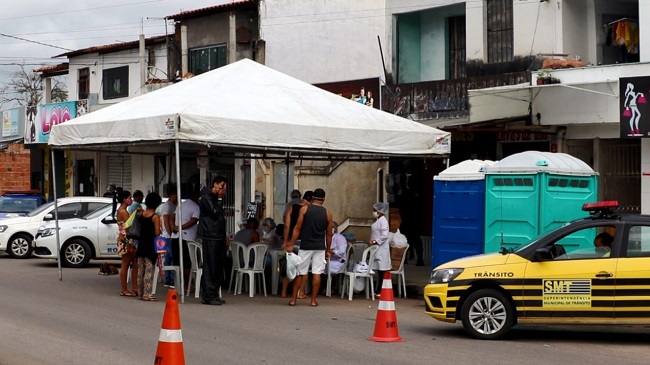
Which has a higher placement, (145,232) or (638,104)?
(638,104)

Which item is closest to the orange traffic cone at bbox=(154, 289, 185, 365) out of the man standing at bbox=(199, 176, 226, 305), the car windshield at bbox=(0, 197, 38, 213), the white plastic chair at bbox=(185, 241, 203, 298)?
the man standing at bbox=(199, 176, 226, 305)

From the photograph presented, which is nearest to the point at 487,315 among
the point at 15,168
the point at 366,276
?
the point at 366,276

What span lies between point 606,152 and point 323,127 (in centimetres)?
718

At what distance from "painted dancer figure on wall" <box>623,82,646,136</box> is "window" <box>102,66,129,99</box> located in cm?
2092

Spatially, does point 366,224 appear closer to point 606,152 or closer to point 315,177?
point 315,177

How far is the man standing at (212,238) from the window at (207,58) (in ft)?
52.2

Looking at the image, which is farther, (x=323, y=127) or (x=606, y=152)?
(x=606, y=152)

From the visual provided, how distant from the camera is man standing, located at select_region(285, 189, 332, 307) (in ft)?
50.9

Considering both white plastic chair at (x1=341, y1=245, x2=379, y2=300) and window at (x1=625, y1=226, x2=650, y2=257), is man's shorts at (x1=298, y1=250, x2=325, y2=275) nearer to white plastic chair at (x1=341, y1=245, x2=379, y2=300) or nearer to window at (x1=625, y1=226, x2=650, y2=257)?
white plastic chair at (x1=341, y1=245, x2=379, y2=300)

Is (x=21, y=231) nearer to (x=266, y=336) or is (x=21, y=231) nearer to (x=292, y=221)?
(x=292, y=221)

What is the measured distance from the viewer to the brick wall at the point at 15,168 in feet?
139

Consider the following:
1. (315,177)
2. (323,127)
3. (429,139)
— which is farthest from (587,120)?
(315,177)

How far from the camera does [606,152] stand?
804 inches

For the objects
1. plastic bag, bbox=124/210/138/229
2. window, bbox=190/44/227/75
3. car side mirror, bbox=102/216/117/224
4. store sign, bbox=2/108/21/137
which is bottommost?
car side mirror, bbox=102/216/117/224
